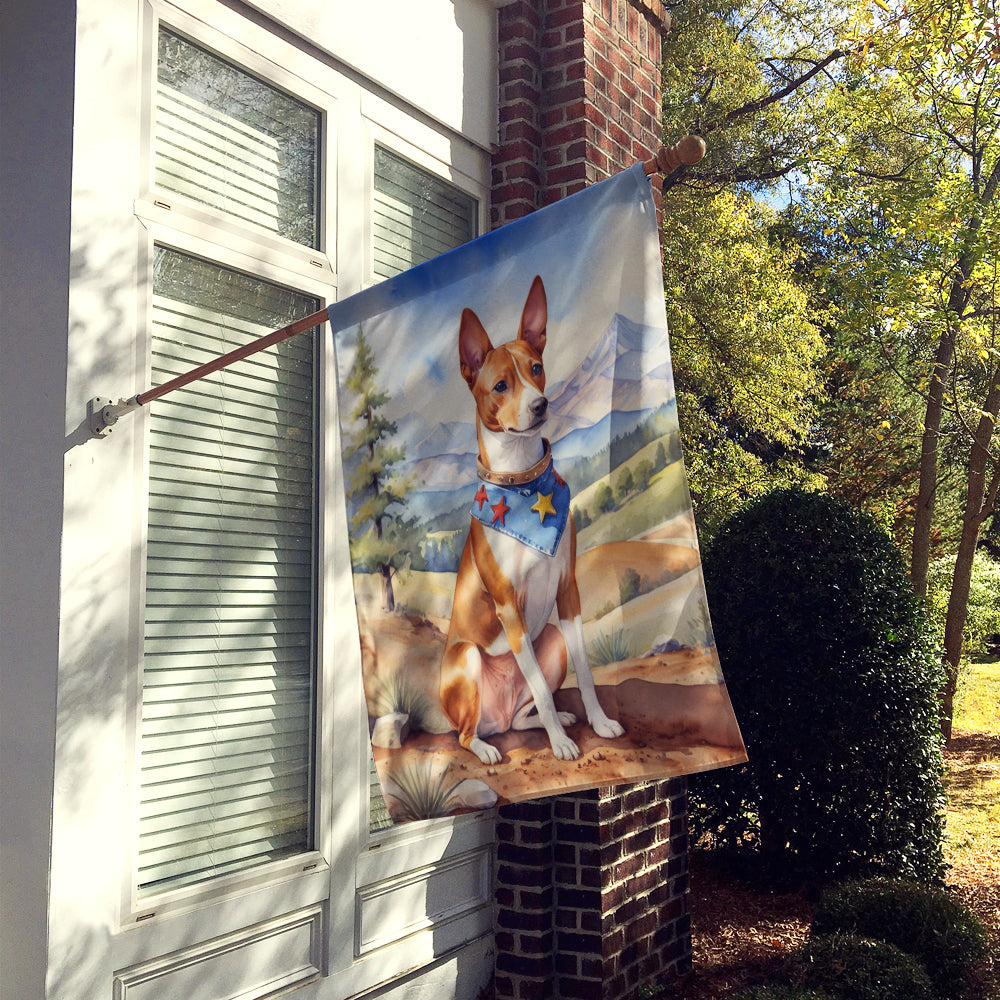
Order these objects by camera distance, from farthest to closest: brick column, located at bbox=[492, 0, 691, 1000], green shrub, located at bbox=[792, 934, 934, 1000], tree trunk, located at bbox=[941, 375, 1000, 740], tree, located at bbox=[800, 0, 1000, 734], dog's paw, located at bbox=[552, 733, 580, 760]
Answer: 1. tree trunk, located at bbox=[941, 375, 1000, 740]
2. tree, located at bbox=[800, 0, 1000, 734]
3. brick column, located at bbox=[492, 0, 691, 1000]
4. green shrub, located at bbox=[792, 934, 934, 1000]
5. dog's paw, located at bbox=[552, 733, 580, 760]

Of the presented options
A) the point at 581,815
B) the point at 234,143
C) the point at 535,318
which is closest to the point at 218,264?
the point at 234,143

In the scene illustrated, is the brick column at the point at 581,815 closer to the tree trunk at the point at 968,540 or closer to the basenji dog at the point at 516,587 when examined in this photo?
the basenji dog at the point at 516,587

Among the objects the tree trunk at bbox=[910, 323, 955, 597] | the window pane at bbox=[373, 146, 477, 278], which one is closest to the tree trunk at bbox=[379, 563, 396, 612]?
the window pane at bbox=[373, 146, 477, 278]

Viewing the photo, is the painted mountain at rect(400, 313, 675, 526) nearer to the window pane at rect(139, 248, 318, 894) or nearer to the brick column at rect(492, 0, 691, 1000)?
the window pane at rect(139, 248, 318, 894)

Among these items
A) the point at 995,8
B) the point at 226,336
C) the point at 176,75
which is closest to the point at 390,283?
the point at 226,336

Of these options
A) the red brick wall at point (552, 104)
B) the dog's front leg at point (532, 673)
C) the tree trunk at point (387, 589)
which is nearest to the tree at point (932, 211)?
the red brick wall at point (552, 104)

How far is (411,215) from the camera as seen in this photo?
4152 mm

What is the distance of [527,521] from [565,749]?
56cm

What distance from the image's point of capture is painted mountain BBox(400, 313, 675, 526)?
95.1 inches

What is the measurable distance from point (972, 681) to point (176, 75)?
16259 mm

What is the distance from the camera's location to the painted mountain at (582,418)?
242 cm

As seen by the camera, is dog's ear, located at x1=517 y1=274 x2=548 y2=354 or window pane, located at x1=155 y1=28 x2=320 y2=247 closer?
dog's ear, located at x1=517 y1=274 x2=548 y2=354

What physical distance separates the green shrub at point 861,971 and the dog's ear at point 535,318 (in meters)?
3.01

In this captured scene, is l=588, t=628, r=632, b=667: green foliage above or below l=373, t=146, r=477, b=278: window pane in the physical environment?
below
